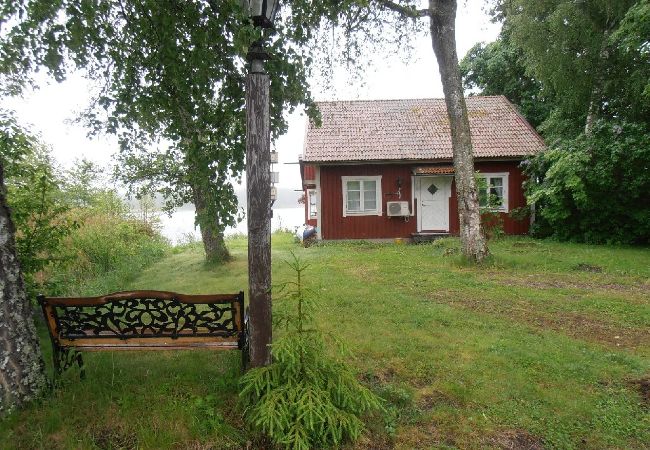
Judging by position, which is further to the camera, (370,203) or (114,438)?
(370,203)

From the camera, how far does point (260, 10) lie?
8.96ft

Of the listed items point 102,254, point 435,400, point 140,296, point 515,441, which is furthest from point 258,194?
point 102,254

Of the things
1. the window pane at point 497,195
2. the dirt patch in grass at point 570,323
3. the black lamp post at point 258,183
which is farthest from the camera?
the window pane at point 497,195

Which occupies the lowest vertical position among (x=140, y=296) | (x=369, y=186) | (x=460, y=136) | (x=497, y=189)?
(x=140, y=296)

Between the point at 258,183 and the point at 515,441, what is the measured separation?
8.51ft

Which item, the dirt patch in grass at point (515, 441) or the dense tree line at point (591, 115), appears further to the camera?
the dense tree line at point (591, 115)

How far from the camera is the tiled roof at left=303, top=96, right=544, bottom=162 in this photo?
42.3 feet

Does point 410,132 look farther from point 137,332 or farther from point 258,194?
point 137,332

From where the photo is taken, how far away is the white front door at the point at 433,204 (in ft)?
43.9

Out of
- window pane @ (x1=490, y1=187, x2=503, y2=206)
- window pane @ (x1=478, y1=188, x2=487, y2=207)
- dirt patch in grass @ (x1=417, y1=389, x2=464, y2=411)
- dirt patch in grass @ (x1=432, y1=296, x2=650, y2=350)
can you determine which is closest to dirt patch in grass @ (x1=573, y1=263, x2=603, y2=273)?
dirt patch in grass @ (x1=432, y1=296, x2=650, y2=350)

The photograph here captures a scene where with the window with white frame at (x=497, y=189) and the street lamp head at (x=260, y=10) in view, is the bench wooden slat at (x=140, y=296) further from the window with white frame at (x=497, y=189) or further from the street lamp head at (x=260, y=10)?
the window with white frame at (x=497, y=189)

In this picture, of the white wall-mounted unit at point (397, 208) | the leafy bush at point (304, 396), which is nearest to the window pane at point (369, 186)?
the white wall-mounted unit at point (397, 208)

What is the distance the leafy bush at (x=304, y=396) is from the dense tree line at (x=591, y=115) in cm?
1031

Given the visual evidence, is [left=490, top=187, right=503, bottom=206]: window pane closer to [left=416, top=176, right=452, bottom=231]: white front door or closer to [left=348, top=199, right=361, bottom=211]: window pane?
[left=416, top=176, right=452, bottom=231]: white front door
